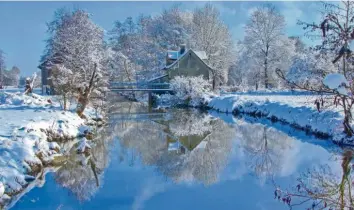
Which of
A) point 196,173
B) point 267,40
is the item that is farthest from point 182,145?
point 267,40

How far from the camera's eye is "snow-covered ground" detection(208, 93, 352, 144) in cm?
1332

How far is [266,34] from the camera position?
35.6 m

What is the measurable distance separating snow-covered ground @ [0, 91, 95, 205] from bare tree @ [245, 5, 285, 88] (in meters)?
26.3

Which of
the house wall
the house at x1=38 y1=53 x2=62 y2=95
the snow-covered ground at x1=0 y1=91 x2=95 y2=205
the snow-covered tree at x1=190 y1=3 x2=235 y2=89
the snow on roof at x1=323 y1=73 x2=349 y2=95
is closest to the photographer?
the snow on roof at x1=323 y1=73 x2=349 y2=95

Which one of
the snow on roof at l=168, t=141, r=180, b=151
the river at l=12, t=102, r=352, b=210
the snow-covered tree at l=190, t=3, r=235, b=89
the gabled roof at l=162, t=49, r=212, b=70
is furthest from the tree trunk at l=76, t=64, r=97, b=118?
the snow-covered tree at l=190, t=3, r=235, b=89

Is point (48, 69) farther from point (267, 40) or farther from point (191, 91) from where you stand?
point (267, 40)

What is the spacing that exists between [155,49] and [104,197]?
34441 mm

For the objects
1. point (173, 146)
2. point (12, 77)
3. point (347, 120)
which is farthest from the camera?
point (12, 77)

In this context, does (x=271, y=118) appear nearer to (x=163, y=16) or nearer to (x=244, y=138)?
Answer: (x=244, y=138)

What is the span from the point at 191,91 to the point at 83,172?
21164 millimetres

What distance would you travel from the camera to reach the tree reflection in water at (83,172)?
7695 millimetres

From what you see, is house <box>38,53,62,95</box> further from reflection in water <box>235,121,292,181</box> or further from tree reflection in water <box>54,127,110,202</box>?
reflection in water <box>235,121,292,181</box>

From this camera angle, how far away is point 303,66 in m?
30.5

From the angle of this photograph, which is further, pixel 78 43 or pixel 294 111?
pixel 78 43
